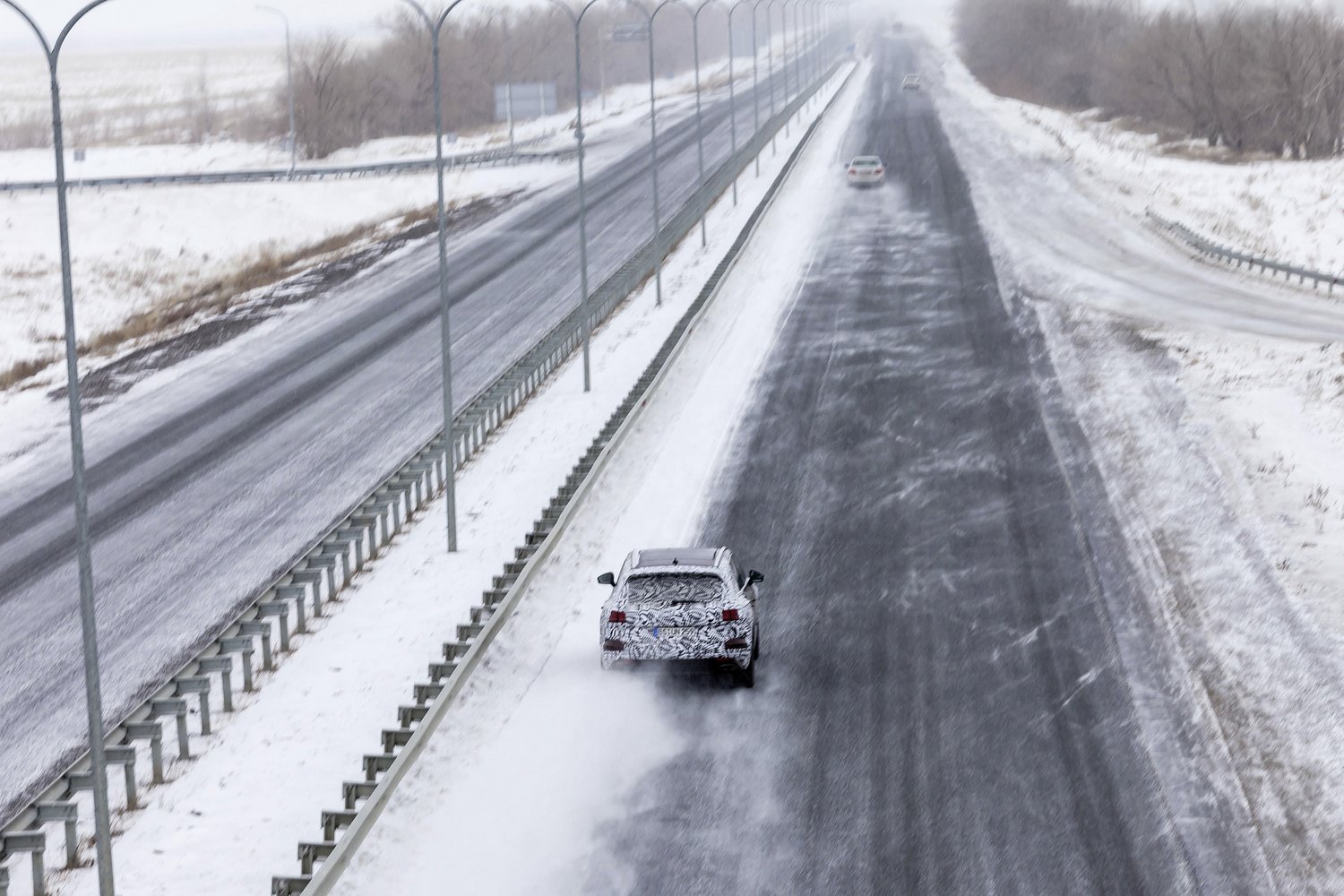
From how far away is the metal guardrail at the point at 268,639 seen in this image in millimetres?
16844

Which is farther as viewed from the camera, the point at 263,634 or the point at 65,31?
the point at 263,634

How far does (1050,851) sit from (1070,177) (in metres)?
55.8

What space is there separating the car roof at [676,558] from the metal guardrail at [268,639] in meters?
2.76

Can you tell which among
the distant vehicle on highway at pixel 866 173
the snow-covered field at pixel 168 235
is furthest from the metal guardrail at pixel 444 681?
the distant vehicle on highway at pixel 866 173

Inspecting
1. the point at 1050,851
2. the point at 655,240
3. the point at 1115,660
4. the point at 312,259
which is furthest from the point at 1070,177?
the point at 1050,851

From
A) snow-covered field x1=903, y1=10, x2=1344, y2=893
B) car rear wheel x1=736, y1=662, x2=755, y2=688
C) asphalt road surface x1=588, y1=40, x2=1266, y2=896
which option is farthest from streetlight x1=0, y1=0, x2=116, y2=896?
snow-covered field x1=903, y1=10, x2=1344, y2=893

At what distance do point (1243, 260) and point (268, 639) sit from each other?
38006 millimetres

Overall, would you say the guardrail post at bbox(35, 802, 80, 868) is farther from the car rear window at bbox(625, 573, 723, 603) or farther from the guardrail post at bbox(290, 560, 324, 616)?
the guardrail post at bbox(290, 560, 324, 616)

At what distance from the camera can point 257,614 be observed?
22.7 metres

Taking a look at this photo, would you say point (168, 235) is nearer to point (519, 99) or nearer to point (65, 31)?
point (519, 99)

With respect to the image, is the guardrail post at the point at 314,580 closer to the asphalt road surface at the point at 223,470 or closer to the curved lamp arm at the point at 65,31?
the asphalt road surface at the point at 223,470

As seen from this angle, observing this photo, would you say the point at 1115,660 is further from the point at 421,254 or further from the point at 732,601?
the point at 421,254

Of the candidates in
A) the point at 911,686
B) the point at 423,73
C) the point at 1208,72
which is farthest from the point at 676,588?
the point at 423,73

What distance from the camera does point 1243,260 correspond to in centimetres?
5091
